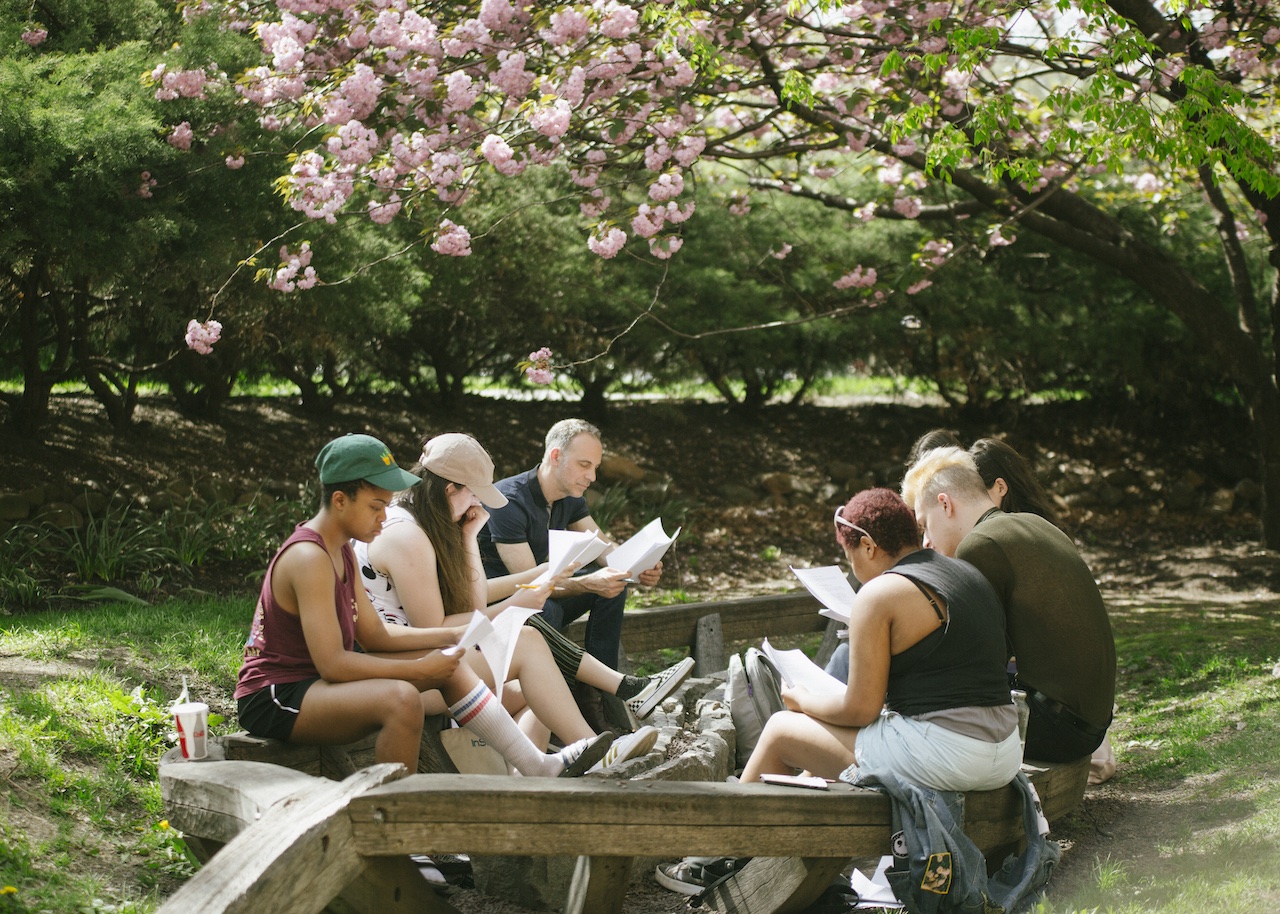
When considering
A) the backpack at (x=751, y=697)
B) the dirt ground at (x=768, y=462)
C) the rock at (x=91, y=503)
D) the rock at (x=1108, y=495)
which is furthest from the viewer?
the rock at (x=1108, y=495)

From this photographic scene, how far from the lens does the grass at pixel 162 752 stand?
3.21m

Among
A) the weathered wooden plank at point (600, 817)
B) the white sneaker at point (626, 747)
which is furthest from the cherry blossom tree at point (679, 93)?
the weathered wooden plank at point (600, 817)

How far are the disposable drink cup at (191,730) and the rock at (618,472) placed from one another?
7503 mm

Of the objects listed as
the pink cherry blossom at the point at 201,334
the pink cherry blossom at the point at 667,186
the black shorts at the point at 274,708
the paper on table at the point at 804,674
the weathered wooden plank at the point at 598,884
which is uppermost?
the pink cherry blossom at the point at 667,186

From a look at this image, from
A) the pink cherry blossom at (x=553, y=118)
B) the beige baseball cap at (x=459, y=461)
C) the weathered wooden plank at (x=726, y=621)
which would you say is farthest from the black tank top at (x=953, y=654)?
the pink cherry blossom at (x=553, y=118)

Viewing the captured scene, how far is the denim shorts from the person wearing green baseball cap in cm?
85

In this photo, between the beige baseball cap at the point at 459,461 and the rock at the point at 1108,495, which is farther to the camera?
the rock at the point at 1108,495

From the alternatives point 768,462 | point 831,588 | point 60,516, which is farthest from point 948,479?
point 768,462

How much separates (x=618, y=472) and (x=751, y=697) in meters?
6.45

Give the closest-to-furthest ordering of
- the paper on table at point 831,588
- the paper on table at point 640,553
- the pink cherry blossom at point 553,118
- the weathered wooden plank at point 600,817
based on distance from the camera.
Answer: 1. the weathered wooden plank at point 600,817
2. the paper on table at point 831,588
3. the paper on table at point 640,553
4. the pink cherry blossom at point 553,118

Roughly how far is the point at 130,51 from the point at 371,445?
14.8ft

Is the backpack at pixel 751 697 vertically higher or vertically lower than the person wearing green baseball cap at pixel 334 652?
lower

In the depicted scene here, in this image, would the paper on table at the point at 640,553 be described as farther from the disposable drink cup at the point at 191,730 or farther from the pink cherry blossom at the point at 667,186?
the pink cherry blossom at the point at 667,186

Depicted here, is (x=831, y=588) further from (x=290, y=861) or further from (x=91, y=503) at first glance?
(x=91, y=503)
